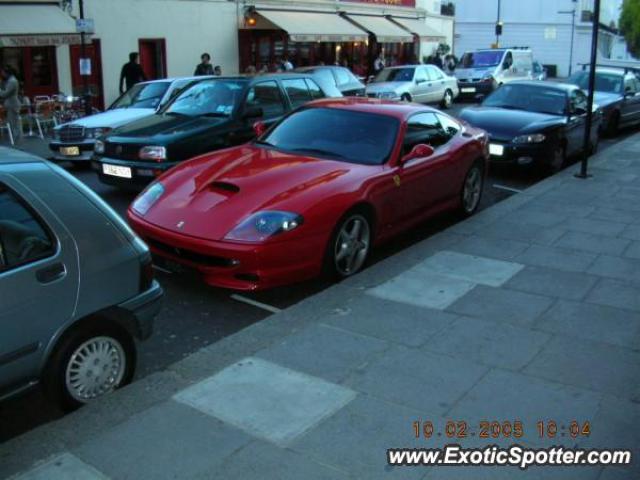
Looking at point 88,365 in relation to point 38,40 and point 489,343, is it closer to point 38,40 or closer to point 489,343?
point 489,343

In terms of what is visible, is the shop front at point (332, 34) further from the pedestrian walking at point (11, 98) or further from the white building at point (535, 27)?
the white building at point (535, 27)

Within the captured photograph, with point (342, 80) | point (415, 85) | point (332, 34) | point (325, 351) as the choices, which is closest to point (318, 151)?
point (325, 351)

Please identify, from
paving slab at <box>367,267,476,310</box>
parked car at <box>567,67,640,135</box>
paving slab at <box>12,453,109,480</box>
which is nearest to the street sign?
A: parked car at <box>567,67,640,135</box>

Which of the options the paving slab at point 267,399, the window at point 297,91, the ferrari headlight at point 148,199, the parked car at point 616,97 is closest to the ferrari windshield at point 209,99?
the window at point 297,91

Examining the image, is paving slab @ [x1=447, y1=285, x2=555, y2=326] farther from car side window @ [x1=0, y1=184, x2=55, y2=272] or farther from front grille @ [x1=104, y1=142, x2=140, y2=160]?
front grille @ [x1=104, y1=142, x2=140, y2=160]

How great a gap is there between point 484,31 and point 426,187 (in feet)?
205

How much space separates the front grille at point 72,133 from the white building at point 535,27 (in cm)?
5441

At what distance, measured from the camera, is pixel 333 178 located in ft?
20.4

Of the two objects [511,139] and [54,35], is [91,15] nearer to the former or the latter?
[54,35]

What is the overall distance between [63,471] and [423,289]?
130 inches

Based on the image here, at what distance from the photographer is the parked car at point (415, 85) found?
831 inches

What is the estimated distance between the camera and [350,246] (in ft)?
20.5

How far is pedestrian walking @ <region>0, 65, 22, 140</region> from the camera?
14376mm

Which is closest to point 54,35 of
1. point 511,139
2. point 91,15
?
point 91,15
